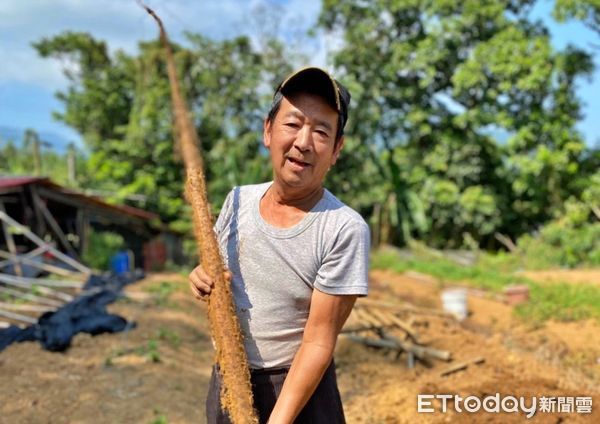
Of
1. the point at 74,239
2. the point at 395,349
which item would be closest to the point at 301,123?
the point at 395,349

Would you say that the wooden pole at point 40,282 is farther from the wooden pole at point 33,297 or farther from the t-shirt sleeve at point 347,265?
the t-shirt sleeve at point 347,265

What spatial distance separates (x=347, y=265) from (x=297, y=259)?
132 millimetres

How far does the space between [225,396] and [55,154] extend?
2878 cm

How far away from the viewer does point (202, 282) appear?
141 centimetres

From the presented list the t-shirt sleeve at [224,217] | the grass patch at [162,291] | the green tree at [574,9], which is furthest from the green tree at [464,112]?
the t-shirt sleeve at [224,217]

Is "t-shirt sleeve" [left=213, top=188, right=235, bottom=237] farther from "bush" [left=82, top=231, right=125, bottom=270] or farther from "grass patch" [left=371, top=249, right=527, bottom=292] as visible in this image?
"bush" [left=82, top=231, right=125, bottom=270]

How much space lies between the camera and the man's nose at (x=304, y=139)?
129cm

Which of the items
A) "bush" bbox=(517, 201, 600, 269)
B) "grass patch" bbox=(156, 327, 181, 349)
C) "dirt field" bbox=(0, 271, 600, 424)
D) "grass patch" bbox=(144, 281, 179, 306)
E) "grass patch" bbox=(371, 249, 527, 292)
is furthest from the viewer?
"bush" bbox=(517, 201, 600, 269)

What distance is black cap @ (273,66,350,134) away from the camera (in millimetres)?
1277

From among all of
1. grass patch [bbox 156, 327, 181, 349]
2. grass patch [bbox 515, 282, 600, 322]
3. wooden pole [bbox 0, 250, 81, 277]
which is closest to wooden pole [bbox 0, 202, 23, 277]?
wooden pole [bbox 0, 250, 81, 277]

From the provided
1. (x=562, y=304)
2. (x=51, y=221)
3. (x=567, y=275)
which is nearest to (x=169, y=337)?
(x=562, y=304)

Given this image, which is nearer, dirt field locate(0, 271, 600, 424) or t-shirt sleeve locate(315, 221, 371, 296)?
t-shirt sleeve locate(315, 221, 371, 296)

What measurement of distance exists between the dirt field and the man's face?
10.5ft

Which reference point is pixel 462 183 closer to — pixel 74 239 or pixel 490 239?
pixel 490 239
